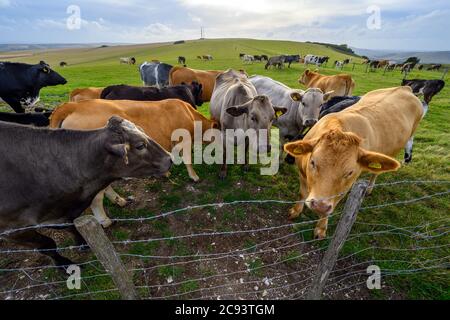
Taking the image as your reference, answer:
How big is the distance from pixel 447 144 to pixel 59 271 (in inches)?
455

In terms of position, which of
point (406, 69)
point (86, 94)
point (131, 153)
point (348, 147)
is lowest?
point (131, 153)

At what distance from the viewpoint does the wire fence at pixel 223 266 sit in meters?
3.77

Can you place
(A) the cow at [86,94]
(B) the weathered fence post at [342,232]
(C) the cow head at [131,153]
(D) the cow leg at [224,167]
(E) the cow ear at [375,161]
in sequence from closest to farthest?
(B) the weathered fence post at [342,232] → (E) the cow ear at [375,161] → (C) the cow head at [131,153] → (D) the cow leg at [224,167] → (A) the cow at [86,94]

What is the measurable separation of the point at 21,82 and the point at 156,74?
7.69 m

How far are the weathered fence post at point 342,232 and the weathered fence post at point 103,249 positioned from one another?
214cm

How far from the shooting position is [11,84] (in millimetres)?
11211

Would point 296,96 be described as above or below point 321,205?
above

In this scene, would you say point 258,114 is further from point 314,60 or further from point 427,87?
point 314,60

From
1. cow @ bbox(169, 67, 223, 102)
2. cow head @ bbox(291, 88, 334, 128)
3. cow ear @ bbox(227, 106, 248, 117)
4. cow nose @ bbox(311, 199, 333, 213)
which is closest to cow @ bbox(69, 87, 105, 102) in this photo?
cow ear @ bbox(227, 106, 248, 117)

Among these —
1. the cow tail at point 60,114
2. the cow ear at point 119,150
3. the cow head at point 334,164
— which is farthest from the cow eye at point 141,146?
the cow head at point 334,164

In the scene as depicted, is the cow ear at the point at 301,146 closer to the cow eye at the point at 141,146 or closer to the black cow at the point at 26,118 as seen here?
the cow eye at the point at 141,146

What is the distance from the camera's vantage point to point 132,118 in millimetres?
5184

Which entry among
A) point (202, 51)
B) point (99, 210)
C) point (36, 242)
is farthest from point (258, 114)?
point (202, 51)
